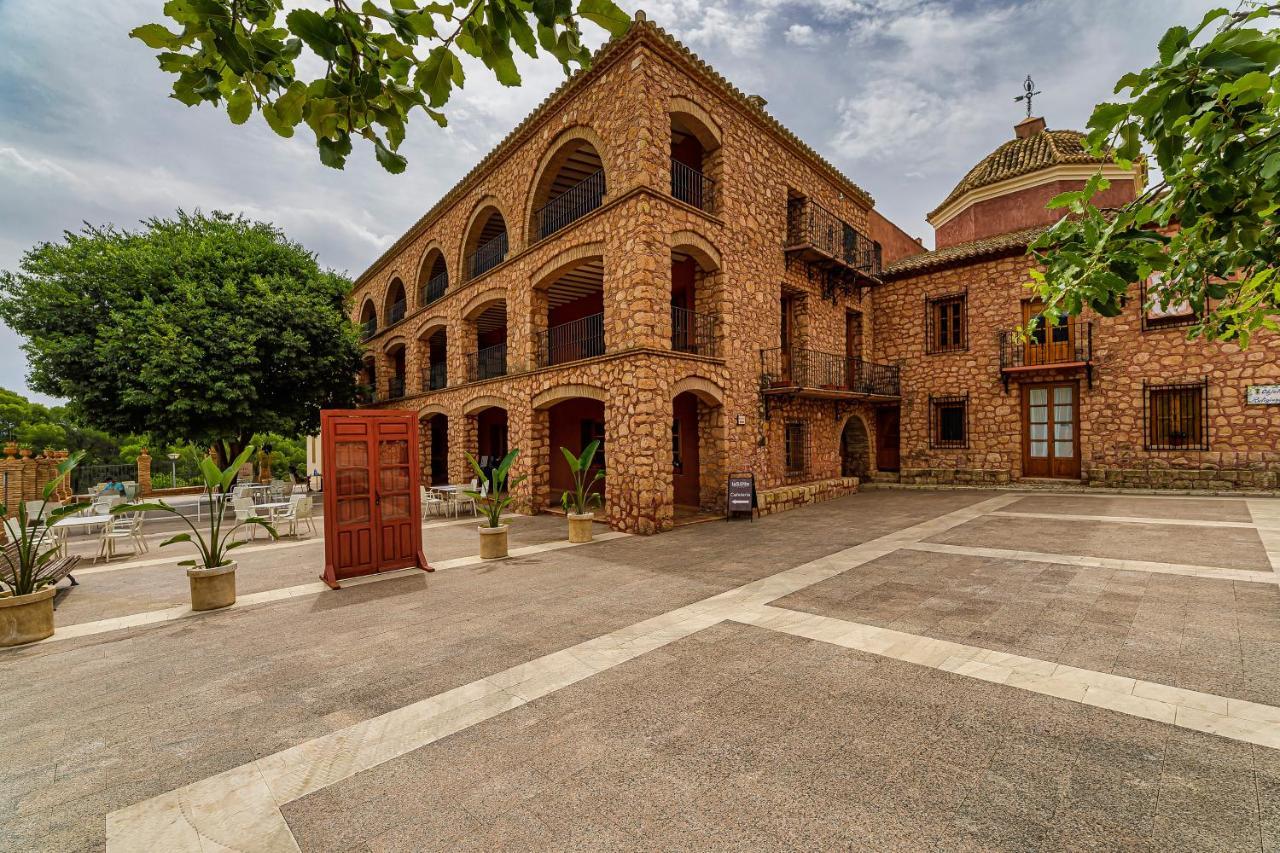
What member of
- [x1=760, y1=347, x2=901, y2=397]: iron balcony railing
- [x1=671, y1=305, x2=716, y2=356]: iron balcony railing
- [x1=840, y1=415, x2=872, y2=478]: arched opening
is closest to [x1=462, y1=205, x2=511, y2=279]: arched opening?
[x1=671, y1=305, x2=716, y2=356]: iron balcony railing

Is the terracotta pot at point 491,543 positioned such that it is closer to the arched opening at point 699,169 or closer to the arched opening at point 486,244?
the arched opening at point 699,169

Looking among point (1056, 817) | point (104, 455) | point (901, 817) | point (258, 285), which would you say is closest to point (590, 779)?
point (901, 817)

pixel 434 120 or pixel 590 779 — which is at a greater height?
pixel 434 120

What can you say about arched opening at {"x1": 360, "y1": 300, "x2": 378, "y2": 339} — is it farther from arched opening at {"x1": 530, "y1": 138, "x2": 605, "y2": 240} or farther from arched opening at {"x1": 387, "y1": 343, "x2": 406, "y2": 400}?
arched opening at {"x1": 530, "y1": 138, "x2": 605, "y2": 240}

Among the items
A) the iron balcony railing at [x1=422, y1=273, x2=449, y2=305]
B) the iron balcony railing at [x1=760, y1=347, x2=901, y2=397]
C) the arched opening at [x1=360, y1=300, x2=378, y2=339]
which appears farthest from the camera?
the arched opening at [x1=360, y1=300, x2=378, y2=339]

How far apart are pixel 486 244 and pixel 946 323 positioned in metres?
15.0

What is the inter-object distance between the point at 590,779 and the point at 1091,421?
17340 millimetres

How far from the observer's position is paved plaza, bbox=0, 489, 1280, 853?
2.25 m

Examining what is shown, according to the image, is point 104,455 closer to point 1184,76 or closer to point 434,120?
point 434,120

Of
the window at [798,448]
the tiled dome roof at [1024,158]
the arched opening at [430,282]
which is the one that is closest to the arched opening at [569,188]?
the arched opening at [430,282]

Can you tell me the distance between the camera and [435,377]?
1827cm

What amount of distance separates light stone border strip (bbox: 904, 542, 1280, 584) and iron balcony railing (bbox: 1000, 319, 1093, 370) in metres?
9.49

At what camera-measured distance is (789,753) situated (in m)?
2.71

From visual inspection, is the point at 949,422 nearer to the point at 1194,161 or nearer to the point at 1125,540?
the point at 1125,540
